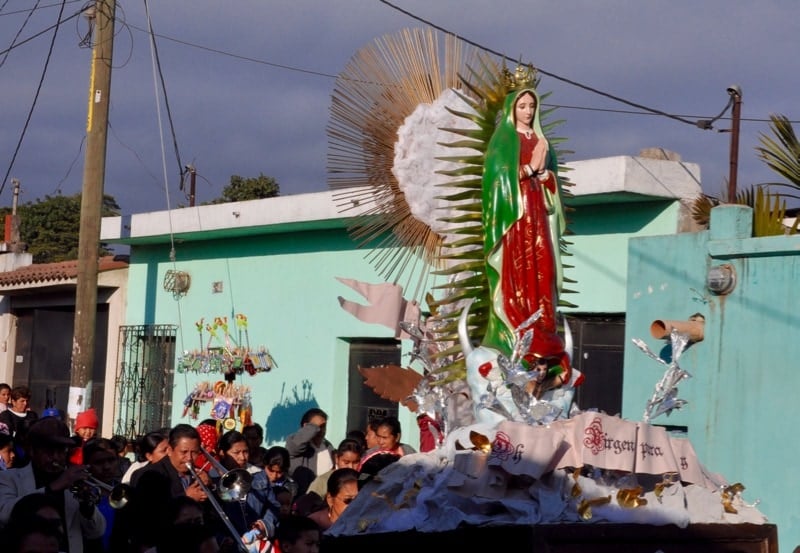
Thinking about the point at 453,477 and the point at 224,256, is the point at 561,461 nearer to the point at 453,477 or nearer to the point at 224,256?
the point at 453,477

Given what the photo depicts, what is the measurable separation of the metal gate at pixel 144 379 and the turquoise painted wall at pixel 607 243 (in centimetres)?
587

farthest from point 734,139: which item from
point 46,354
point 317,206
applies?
point 46,354

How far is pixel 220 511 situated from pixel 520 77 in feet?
8.39

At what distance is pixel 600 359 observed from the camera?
10359mm

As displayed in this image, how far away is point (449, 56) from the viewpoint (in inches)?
263

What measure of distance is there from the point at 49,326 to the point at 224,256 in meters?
4.78

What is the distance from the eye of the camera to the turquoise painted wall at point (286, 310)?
12.5 m

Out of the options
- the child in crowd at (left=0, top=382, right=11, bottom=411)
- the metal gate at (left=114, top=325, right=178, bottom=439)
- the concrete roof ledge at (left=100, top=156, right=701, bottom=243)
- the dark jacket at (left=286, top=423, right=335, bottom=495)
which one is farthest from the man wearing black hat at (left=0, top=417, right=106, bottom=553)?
the metal gate at (left=114, top=325, right=178, bottom=439)

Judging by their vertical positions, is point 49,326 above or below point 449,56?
below

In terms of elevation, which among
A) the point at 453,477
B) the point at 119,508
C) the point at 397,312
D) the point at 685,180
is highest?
the point at 685,180

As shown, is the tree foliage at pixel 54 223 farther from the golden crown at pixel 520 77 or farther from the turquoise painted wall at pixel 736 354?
the golden crown at pixel 520 77

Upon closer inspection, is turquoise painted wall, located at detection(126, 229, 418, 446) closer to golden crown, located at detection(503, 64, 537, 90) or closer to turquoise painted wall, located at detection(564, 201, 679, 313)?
turquoise painted wall, located at detection(564, 201, 679, 313)

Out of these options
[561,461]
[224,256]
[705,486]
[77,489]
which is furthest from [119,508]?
[224,256]

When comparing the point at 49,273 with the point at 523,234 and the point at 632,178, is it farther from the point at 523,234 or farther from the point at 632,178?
the point at 523,234
